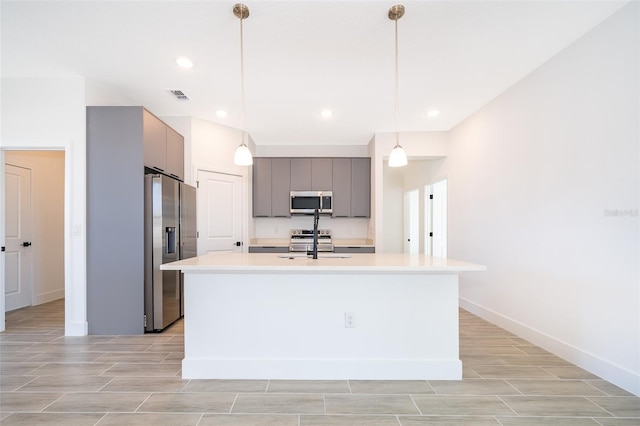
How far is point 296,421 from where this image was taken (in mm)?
1762

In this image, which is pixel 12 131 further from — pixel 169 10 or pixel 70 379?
pixel 70 379

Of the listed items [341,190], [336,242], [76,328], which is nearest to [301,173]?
[341,190]

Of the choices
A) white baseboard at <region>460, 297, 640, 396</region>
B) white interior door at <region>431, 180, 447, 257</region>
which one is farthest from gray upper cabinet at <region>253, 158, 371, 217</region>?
white baseboard at <region>460, 297, 640, 396</region>

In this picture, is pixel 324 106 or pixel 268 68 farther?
pixel 324 106

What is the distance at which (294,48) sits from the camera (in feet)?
8.51

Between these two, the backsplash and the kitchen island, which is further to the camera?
the backsplash

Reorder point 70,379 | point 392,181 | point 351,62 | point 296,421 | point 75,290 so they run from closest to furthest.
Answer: point 296,421, point 70,379, point 351,62, point 75,290, point 392,181

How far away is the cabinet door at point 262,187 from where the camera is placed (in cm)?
525

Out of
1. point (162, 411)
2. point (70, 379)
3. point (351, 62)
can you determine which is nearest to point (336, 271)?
point (162, 411)

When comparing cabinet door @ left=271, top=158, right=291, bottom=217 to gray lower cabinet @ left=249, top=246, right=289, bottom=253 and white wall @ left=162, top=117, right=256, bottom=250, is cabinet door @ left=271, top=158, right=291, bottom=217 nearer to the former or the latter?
white wall @ left=162, top=117, right=256, bottom=250

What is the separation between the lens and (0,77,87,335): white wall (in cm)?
315

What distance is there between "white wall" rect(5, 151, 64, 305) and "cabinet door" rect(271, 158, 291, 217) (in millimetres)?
3155

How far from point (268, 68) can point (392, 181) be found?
436 centimetres

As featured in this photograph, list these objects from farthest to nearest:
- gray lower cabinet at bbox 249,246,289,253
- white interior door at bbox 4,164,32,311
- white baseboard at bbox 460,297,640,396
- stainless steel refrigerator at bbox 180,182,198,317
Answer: gray lower cabinet at bbox 249,246,289,253 < white interior door at bbox 4,164,32,311 < stainless steel refrigerator at bbox 180,182,198,317 < white baseboard at bbox 460,297,640,396
